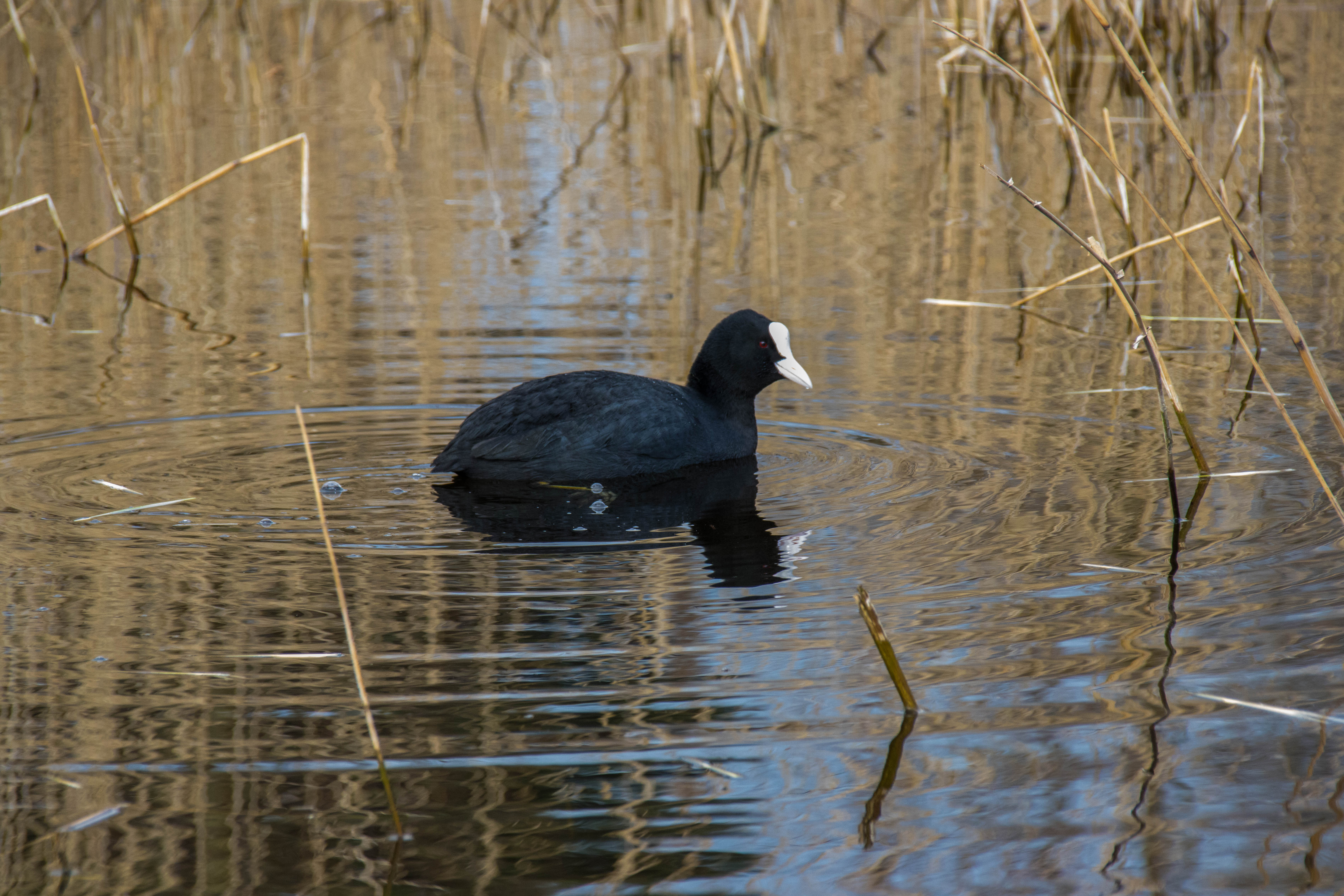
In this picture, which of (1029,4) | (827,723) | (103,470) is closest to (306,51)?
(1029,4)

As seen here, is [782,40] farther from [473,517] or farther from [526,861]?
[526,861]

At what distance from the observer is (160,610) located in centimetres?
398

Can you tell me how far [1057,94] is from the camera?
4.21 metres

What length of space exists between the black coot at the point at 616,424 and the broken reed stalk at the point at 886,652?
7.25ft

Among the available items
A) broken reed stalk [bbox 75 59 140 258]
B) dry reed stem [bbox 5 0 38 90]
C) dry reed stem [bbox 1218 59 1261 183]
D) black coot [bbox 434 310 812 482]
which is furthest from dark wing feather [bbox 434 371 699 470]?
dry reed stem [bbox 5 0 38 90]

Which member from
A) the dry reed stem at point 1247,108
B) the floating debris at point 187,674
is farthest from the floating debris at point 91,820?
the dry reed stem at point 1247,108

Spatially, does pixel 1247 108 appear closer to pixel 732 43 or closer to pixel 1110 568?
pixel 1110 568

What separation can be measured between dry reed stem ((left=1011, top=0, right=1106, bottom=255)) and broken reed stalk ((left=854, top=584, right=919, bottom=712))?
145 cm

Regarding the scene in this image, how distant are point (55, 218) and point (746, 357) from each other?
438 cm

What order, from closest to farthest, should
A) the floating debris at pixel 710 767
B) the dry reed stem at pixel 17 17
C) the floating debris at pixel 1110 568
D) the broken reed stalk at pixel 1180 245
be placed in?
the floating debris at pixel 710 767 → the broken reed stalk at pixel 1180 245 → the floating debris at pixel 1110 568 → the dry reed stem at pixel 17 17

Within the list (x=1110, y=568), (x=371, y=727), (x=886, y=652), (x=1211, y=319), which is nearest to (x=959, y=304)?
(x=1211, y=319)

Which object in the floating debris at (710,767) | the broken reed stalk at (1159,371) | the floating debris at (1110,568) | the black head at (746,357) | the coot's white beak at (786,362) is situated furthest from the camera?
the black head at (746,357)

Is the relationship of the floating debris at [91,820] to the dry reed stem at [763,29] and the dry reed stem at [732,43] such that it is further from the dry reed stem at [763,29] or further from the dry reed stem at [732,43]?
the dry reed stem at [763,29]

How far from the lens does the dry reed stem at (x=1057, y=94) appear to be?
4.57m
